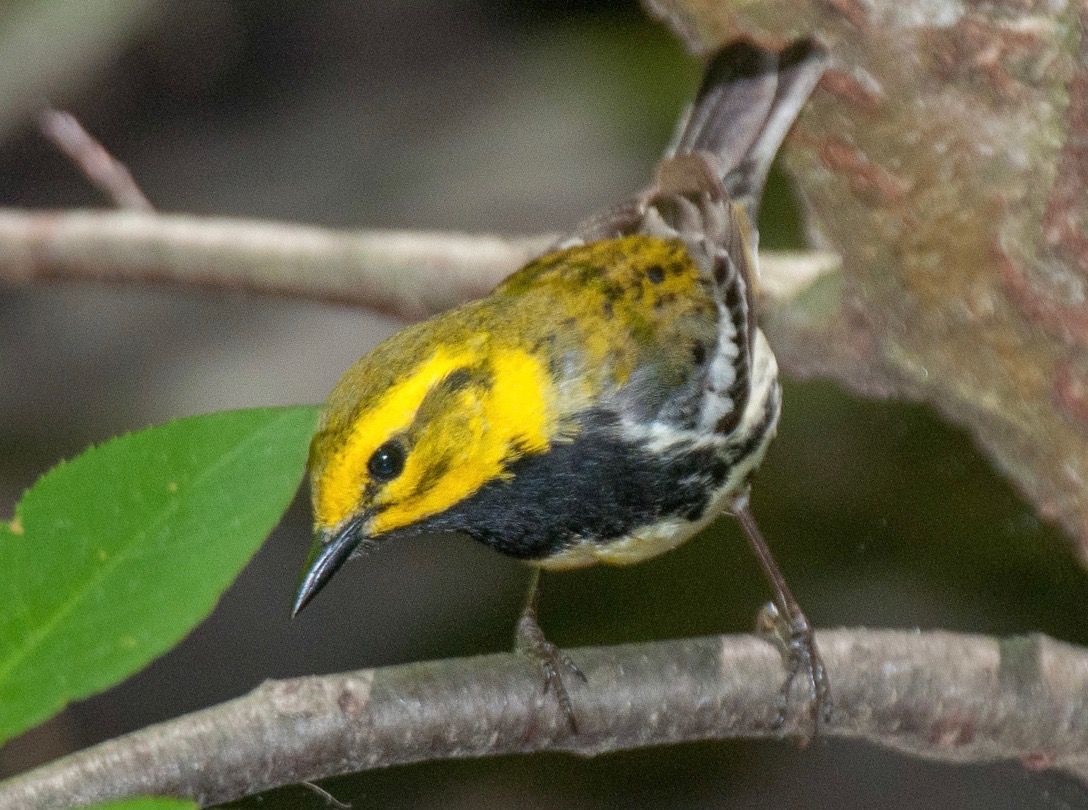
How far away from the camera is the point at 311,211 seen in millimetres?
5133

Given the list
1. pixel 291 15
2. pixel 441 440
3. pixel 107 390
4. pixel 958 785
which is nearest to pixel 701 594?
pixel 958 785

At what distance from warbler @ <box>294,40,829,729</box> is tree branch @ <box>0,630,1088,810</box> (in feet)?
0.23

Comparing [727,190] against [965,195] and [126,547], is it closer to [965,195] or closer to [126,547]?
[965,195]

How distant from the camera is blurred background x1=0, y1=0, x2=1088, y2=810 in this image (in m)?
3.40

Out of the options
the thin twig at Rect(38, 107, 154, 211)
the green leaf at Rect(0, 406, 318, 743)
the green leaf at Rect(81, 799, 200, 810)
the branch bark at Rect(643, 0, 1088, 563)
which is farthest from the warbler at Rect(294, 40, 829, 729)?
the thin twig at Rect(38, 107, 154, 211)

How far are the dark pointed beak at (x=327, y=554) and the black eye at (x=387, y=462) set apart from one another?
0.27ft

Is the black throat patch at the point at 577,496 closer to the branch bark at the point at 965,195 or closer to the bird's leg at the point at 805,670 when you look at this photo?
the bird's leg at the point at 805,670

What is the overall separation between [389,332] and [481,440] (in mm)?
2681

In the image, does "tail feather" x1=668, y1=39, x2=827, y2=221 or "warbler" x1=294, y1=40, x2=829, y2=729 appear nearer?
"warbler" x1=294, y1=40, x2=829, y2=729

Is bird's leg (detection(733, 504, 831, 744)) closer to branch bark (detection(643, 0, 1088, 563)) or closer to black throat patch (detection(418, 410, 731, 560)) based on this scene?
black throat patch (detection(418, 410, 731, 560))

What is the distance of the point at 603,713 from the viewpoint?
85.2 inches

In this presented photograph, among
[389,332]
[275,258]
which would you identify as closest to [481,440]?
[275,258]

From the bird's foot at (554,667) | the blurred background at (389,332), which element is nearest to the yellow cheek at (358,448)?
the bird's foot at (554,667)

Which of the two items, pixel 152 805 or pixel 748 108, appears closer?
pixel 152 805
